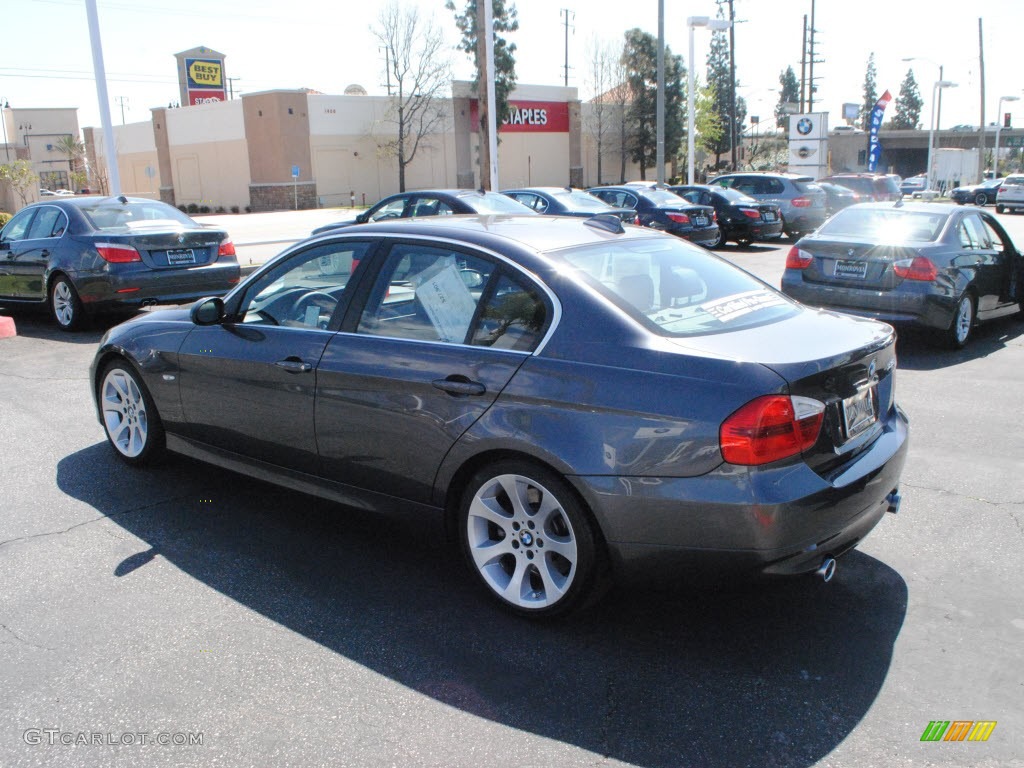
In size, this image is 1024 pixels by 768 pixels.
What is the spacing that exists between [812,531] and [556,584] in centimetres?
100

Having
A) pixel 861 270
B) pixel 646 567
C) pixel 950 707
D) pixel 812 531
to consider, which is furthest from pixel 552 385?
pixel 861 270

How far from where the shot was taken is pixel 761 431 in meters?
3.12

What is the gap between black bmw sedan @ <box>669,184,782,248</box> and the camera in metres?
19.7

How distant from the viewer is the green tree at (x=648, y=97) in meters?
60.2

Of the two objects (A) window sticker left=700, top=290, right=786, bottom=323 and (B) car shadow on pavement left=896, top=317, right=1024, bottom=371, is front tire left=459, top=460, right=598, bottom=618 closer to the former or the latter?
(A) window sticker left=700, top=290, right=786, bottom=323

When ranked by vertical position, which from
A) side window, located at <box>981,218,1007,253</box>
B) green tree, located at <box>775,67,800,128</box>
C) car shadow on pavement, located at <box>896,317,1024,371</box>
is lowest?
car shadow on pavement, located at <box>896,317,1024,371</box>

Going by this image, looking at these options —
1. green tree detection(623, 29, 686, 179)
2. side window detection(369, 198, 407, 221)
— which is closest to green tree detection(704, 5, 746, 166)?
green tree detection(623, 29, 686, 179)

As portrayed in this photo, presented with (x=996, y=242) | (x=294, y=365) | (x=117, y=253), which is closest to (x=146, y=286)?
(x=117, y=253)

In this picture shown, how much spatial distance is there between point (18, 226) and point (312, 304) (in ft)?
28.4

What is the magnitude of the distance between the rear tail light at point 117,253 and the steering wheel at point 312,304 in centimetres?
625

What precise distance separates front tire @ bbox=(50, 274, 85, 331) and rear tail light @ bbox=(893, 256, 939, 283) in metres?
8.88

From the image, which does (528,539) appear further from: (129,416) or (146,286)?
(146,286)

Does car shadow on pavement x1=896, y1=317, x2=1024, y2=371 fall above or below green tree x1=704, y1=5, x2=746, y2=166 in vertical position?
below

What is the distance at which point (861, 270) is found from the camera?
8930 mm
